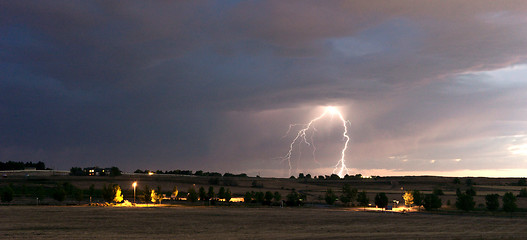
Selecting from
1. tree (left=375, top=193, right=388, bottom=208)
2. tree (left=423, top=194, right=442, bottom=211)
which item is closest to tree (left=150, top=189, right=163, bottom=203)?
tree (left=375, top=193, right=388, bottom=208)

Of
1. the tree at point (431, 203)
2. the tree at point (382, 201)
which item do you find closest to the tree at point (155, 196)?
the tree at point (382, 201)

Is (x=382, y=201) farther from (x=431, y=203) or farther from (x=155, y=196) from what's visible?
(x=155, y=196)

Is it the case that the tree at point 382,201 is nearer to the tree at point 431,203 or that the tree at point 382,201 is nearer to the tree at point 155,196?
the tree at point 431,203

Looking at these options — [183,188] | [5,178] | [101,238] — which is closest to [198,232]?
[101,238]

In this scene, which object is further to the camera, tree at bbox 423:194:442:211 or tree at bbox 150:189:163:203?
tree at bbox 150:189:163:203

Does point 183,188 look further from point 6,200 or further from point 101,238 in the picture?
point 101,238

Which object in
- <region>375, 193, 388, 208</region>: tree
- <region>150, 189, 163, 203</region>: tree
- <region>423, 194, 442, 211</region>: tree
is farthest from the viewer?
<region>150, 189, 163, 203</region>: tree

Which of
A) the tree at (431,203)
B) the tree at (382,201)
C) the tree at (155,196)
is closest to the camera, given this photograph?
the tree at (431,203)

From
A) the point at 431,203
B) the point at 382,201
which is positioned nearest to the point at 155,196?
the point at 382,201

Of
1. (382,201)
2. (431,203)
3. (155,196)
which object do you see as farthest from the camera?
(155,196)

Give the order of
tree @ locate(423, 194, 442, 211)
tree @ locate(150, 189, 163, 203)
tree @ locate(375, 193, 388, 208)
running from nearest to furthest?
tree @ locate(423, 194, 442, 211) < tree @ locate(375, 193, 388, 208) < tree @ locate(150, 189, 163, 203)

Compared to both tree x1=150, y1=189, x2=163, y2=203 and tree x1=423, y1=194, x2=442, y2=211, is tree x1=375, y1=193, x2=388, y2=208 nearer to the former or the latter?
tree x1=423, y1=194, x2=442, y2=211

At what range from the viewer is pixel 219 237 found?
41.8 m

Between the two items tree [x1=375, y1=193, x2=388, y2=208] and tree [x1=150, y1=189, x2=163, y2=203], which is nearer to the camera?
tree [x1=375, y1=193, x2=388, y2=208]
